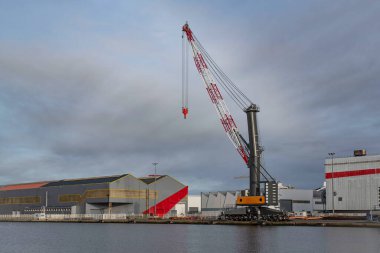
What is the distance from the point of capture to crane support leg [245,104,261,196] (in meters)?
112

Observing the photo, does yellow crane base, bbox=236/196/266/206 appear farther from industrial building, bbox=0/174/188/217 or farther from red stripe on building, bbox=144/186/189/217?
red stripe on building, bbox=144/186/189/217

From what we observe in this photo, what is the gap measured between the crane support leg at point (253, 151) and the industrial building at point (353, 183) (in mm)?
36322

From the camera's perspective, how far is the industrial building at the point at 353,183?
13400 cm

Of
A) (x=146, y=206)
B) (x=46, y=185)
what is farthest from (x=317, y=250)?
(x=46, y=185)

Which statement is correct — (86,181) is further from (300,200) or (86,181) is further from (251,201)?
(300,200)

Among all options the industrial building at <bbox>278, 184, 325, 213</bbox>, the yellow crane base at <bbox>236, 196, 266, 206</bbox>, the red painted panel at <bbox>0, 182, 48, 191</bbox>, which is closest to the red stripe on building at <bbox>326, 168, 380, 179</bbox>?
the industrial building at <bbox>278, 184, 325, 213</bbox>

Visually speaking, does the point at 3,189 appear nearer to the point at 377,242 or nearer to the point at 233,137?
the point at 233,137

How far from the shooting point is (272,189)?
112188 millimetres

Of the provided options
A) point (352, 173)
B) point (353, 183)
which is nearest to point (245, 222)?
point (353, 183)

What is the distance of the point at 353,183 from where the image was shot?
13900 centimetres

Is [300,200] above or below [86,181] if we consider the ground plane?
below

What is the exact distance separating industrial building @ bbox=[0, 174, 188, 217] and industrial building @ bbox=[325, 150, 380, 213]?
4756 cm

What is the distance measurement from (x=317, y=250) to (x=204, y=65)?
73.6 m

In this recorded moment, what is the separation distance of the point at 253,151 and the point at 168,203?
56902 millimetres
